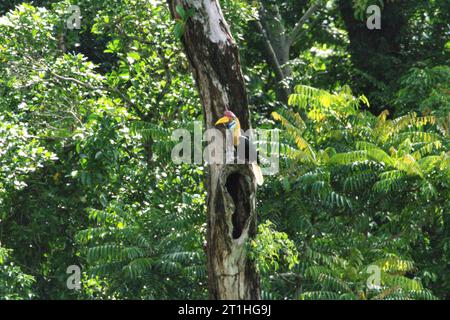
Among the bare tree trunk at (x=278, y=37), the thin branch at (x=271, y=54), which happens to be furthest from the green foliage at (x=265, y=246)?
the thin branch at (x=271, y=54)

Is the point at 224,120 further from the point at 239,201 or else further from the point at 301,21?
the point at 301,21

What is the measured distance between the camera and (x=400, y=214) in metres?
9.85

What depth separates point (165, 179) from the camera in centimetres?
1071

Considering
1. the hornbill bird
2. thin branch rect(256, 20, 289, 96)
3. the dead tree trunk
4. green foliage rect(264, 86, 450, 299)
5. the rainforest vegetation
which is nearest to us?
the hornbill bird

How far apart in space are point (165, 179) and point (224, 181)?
9.42 ft

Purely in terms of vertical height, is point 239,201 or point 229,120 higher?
point 229,120

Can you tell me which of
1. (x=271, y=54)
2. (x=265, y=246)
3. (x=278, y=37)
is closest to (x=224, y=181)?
(x=265, y=246)

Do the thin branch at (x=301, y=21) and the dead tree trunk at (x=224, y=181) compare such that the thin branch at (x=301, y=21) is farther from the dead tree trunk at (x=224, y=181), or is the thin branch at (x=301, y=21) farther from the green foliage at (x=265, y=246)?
the green foliage at (x=265, y=246)

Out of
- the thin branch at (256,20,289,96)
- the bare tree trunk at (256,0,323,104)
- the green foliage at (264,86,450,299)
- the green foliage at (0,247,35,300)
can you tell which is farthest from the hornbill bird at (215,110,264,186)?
the thin branch at (256,20,289,96)

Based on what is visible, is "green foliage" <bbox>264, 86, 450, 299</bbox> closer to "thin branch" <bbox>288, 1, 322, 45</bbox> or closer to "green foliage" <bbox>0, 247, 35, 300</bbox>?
"green foliage" <bbox>0, 247, 35, 300</bbox>

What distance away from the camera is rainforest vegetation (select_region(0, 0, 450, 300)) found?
9023 millimetres

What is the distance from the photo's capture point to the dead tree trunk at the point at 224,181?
794cm

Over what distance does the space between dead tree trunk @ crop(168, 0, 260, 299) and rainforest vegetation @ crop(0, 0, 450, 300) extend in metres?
0.13

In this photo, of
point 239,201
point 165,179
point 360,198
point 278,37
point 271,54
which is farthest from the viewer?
point 278,37
